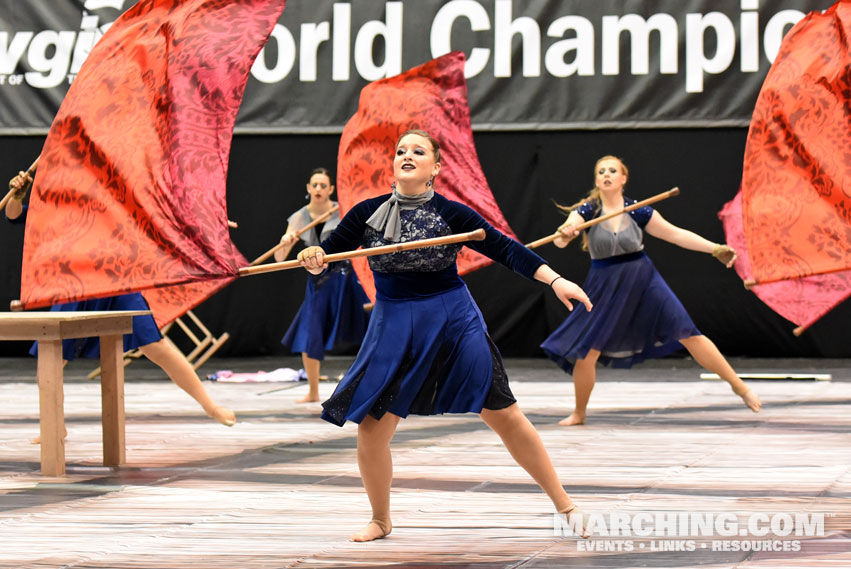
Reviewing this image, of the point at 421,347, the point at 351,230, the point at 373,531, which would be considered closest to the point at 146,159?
the point at 351,230

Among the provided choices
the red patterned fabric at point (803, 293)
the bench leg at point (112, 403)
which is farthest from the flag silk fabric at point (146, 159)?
the red patterned fabric at point (803, 293)

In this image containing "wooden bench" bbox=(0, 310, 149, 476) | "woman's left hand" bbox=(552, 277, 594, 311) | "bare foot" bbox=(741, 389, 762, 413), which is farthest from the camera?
"bare foot" bbox=(741, 389, 762, 413)

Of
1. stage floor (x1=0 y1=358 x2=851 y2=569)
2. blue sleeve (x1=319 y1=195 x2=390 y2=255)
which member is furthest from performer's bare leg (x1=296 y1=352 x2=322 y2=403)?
blue sleeve (x1=319 y1=195 x2=390 y2=255)

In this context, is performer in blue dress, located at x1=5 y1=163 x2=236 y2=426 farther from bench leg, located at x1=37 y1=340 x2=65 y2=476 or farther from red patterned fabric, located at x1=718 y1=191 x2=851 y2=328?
red patterned fabric, located at x1=718 y1=191 x2=851 y2=328

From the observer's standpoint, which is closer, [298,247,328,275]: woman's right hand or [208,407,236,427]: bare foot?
[298,247,328,275]: woman's right hand

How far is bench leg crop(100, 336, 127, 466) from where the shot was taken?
5172 mm

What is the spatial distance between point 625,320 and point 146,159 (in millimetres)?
2872

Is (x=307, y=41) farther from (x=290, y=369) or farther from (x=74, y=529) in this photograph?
(x=74, y=529)

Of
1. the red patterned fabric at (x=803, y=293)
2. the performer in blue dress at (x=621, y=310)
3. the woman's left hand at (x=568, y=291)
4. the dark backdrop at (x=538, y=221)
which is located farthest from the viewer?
the dark backdrop at (x=538, y=221)

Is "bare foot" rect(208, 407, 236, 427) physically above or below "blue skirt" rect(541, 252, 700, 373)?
below

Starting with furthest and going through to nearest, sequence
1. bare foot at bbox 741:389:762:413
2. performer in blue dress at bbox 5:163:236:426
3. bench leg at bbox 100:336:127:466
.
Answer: bare foot at bbox 741:389:762:413 < performer in blue dress at bbox 5:163:236:426 < bench leg at bbox 100:336:127:466

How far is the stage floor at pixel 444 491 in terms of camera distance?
11.2 ft

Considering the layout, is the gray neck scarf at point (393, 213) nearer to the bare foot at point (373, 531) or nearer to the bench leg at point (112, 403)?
the bare foot at point (373, 531)

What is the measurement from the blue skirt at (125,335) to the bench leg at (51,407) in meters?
0.73
